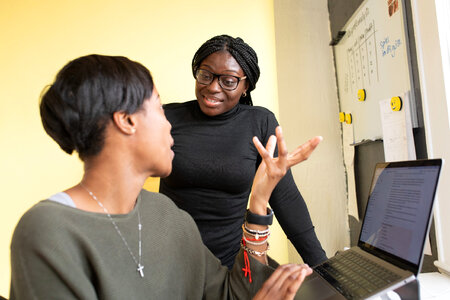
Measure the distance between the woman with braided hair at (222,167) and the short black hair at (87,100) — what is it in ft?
1.45

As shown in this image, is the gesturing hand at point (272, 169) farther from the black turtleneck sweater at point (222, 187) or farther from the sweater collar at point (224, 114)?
the sweater collar at point (224, 114)

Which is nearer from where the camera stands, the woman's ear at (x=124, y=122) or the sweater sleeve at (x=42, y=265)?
the sweater sleeve at (x=42, y=265)

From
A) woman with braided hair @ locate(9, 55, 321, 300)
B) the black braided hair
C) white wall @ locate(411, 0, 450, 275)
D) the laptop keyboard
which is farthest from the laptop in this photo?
the black braided hair

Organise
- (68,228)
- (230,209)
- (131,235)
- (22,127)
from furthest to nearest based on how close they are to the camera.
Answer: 1. (22,127)
2. (230,209)
3. (131,235)
4. (68,228)

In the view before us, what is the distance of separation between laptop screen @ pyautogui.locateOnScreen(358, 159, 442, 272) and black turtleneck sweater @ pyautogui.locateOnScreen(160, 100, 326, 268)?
1.07 ft

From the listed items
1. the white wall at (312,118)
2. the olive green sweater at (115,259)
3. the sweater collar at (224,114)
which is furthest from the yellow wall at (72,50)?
the olive green sweater at (115,259)

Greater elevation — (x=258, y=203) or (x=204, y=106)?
(x=204, y=106)

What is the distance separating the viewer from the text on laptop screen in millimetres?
564

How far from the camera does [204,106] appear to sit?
111cm

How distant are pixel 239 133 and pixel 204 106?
0.54ft

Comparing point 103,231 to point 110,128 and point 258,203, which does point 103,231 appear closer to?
point 110,128

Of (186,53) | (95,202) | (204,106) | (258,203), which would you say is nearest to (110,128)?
(95,202)

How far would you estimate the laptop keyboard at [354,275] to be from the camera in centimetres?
58

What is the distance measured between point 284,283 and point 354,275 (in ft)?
0.53
